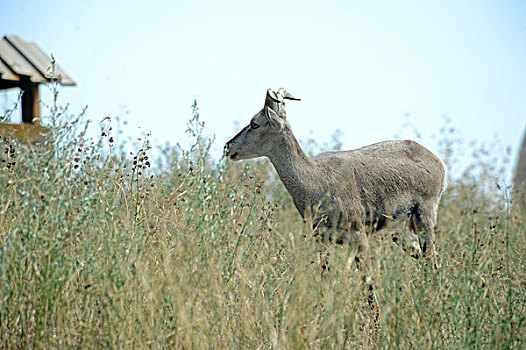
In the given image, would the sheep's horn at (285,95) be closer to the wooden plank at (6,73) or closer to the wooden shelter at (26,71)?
the wooden shelter at (26,71)

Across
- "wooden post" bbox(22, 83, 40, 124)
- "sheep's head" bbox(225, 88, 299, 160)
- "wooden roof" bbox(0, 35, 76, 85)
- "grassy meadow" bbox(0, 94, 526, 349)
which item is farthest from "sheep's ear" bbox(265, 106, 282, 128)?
"wooden post" bbox(22, 83, 40, 124)

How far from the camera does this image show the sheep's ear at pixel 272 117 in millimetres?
5062

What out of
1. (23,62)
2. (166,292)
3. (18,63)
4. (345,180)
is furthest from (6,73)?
(166,292)

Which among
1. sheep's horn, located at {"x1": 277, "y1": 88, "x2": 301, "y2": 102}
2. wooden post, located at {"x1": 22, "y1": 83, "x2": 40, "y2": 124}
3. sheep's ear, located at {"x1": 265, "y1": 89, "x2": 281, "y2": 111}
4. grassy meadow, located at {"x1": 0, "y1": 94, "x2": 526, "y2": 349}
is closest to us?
grassy meadow, located at {"x1": 0, "y1": 94, "x2": 526, "y2": 349}

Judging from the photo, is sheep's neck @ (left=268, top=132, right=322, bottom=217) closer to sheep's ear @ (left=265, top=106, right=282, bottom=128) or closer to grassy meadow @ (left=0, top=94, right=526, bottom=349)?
sheep's ear @ (left=265, top=106, right=282, bottom=128)

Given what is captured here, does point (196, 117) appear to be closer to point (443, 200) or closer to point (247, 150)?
point (247, 150)

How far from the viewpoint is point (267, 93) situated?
16.6ft

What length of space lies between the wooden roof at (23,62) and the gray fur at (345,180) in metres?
5.51

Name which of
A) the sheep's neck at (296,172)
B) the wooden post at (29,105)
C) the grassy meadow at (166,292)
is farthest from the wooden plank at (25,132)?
the sheep's neck at (296,172)

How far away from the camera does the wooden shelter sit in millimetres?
9742

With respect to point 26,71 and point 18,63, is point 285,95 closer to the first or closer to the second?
point 26,71

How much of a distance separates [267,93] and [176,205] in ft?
4.67

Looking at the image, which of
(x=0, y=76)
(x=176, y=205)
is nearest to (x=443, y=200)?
(x=176, y=205)

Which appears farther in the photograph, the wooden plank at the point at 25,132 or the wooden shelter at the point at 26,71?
the wooden shelter at the point at 26,71
